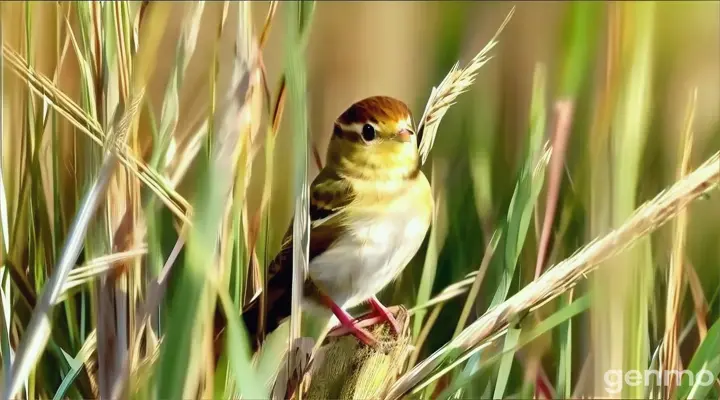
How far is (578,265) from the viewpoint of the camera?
57 cm

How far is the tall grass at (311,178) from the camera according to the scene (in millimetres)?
579

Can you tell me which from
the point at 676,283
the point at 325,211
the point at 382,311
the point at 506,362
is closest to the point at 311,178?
the point at 325,211

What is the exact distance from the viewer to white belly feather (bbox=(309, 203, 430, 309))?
→ 600mm

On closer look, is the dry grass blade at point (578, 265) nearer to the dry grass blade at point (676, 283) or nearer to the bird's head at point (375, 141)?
the dry grass blade at point (676, 283)

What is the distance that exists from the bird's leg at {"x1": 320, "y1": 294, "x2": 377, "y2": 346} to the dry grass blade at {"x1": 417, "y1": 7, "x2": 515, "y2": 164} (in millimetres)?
163

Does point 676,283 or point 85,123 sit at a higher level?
point 85,123

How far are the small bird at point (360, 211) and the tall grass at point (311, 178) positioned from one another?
0.02 m

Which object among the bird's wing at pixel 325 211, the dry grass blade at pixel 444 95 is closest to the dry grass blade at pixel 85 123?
the bird's wing at pixel 325 211

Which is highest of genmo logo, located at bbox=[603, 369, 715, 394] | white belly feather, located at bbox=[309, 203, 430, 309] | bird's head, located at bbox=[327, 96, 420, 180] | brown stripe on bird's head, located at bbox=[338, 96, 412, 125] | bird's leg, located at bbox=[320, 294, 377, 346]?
brown stripe on bird's head, located at bbox=[338, 96, 412, 125]

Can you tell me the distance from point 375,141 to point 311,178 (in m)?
0.07

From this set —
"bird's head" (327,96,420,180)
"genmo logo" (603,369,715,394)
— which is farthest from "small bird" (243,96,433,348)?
"genmo logo" (603,369,715,394)

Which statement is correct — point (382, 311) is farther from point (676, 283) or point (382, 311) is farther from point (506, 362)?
point (676, 283)

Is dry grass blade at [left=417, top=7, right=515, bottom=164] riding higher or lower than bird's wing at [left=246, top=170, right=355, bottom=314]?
higher

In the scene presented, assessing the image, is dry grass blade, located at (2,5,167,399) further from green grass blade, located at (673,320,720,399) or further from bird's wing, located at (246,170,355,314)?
green grass blade, located at (673,320,720,399)
